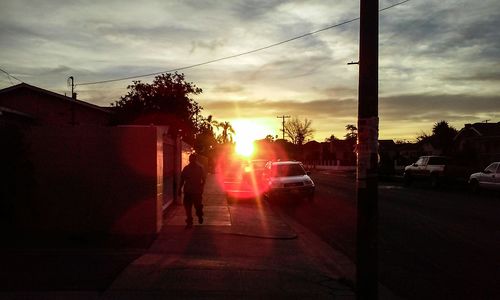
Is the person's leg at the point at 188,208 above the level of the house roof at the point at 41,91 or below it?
below

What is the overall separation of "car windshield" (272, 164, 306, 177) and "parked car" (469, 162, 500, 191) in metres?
9.01

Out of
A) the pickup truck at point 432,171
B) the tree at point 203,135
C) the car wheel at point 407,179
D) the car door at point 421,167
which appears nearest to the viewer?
the pickup truck at point 432,171

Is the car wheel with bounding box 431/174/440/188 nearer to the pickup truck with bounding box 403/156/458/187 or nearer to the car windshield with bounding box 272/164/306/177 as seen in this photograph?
the pickup truck with bounding box 403/156/458/187

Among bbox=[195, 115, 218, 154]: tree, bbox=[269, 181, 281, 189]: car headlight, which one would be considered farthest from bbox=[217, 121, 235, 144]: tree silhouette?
bbox=[269, 181, 281, 189]: car headlight

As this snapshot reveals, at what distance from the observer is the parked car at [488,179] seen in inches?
1065

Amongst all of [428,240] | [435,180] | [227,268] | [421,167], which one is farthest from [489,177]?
[227,268]

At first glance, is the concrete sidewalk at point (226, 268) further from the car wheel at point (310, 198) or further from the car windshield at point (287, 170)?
the car windshield at point (287, 170)

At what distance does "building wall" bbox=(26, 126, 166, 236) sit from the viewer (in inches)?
473

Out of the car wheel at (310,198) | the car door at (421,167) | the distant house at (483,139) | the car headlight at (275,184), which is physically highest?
the distant house at (483,139)

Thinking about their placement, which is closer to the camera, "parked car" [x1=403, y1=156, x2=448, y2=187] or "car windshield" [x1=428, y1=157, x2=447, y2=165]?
"parked car" [x1=403, y1=156, x2=448, y2=187]

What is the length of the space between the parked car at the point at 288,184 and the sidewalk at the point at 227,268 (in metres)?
9.12

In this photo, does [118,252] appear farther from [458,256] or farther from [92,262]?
[458,256]

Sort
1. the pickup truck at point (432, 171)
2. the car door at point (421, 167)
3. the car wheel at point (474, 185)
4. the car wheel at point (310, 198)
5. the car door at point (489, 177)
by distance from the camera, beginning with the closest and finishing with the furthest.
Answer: the car wheel at point (310, 198), the car door at point (489, 177), the car wheel at point (474, 185), the pickup truck at point (432, 171), the car door at point (421, 167)

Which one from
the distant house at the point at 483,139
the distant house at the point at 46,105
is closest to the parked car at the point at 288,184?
the distant house at the point at 46,105
